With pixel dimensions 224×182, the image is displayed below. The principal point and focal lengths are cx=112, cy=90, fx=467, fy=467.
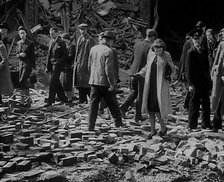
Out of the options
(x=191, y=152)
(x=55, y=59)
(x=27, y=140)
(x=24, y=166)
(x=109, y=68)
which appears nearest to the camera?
(x=24, y=166)

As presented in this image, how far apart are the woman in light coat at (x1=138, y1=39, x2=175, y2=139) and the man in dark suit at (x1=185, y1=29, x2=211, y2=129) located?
0.68 m

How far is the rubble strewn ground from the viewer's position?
20.8 feet

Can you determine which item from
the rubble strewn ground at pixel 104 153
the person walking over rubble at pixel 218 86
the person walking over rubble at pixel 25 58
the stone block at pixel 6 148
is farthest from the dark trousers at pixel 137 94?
the stone block at pixel 6 148

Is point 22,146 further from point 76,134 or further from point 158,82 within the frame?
point 158,82

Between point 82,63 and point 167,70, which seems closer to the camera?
point 167,70

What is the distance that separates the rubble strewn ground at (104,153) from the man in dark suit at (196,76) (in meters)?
0.44

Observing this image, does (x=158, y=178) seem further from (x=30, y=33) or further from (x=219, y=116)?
(x=30, y=33)

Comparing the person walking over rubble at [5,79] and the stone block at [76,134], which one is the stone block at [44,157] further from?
the person walking over rubble at [5,79]

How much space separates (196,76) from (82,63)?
3.23 metres

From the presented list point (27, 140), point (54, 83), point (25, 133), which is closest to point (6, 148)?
point (27, 140)

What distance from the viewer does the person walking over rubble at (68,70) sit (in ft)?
37.7

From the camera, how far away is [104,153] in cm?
707

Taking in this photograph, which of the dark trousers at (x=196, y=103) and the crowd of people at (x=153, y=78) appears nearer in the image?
the crowd of people at (x=153, y=78)

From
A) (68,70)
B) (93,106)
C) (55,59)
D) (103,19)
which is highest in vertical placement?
(103,19)
